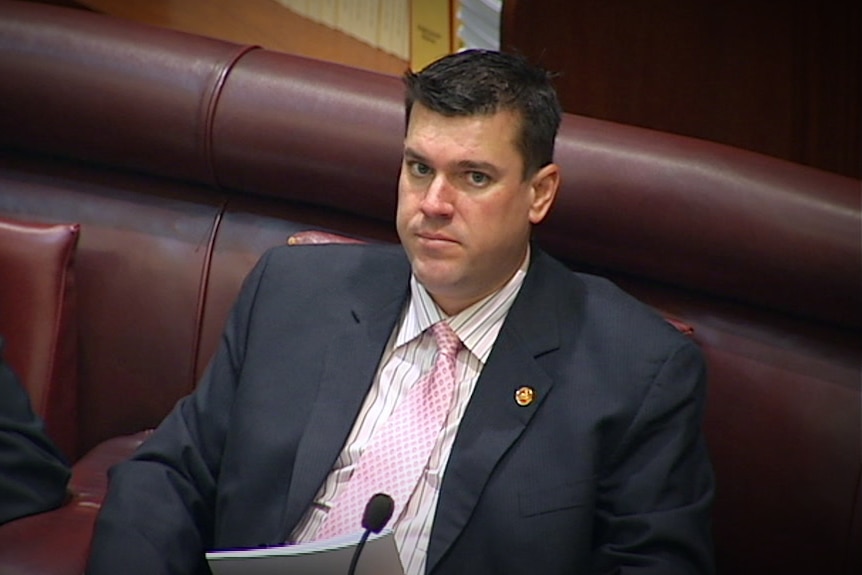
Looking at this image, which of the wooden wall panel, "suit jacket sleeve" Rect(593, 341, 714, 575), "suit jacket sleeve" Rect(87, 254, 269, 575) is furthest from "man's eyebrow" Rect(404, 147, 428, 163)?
the wooden wall panel

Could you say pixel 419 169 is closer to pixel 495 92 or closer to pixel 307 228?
pixel 495 92

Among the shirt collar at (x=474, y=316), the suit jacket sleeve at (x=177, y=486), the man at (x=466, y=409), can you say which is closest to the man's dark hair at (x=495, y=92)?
the man at (x=466, y=409)

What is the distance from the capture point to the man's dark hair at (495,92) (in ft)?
5.83

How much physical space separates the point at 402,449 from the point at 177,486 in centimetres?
34

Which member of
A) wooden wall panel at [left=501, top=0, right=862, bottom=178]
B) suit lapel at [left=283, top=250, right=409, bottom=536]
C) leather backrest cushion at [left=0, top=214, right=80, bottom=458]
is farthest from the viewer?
wooden wall panel at [left=501, top=0, right=862, bottom=178]

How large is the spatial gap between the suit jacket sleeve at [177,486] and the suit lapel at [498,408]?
0.36 meters

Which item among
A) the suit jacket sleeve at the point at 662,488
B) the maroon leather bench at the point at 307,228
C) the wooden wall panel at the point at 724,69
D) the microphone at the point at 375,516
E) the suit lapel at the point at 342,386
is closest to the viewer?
the microphone at the point at 375,516

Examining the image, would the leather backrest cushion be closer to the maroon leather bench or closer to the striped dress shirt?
the maroon leather bench

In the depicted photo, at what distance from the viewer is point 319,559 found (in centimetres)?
160

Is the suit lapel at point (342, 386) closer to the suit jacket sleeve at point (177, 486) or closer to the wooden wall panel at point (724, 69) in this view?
the suit jacket sleeve at point (177, 486)

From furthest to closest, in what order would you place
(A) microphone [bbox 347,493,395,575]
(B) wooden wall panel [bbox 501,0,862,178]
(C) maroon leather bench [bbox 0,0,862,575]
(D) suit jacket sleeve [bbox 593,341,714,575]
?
(B) wooden wall panel [bbox 501,0,862,178], (C) maroon leather bench [bbox 0,0,862,575], (D) suit jacket sleeve [bbox 593,341,714,575], (A) microphone [bbox 347,493,395,575]

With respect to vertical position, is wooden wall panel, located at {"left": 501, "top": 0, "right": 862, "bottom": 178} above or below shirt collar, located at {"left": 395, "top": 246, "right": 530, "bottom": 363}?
above

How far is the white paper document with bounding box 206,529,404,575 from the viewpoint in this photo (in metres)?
1.59

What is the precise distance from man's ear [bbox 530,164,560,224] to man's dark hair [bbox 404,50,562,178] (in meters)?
0.02
